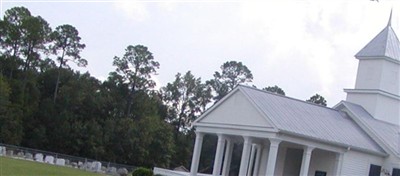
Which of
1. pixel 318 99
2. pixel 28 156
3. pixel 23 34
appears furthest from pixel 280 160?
pixel 318 99

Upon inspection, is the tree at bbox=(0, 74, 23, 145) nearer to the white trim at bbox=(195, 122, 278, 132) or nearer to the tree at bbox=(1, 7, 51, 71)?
the tree at bbox=(1, 7, 51, 71)

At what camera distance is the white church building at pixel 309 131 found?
35.2 metres

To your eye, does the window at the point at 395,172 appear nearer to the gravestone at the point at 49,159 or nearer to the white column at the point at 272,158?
the white column at the point at 272,158

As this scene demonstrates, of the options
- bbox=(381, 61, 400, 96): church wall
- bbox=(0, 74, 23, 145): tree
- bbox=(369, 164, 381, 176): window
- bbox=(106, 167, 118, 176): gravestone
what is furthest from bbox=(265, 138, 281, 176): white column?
Answer: bbox=(0, 74, 23, 145): tree

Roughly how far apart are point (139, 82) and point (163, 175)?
3518 centimetres

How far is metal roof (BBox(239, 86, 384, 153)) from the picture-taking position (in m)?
35.2

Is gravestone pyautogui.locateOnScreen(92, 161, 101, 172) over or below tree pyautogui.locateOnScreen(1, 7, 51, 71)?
below

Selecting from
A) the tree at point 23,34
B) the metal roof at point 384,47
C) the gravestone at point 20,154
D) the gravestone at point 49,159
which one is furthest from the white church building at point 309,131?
the tree at point 23,34

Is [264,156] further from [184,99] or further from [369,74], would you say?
[184,99]

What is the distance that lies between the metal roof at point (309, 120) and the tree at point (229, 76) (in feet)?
137

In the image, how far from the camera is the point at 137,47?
7362 cm

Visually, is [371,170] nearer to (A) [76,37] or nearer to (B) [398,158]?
(B) [398,158]

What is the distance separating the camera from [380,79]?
4409 cm

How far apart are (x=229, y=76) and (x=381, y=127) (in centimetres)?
4334
